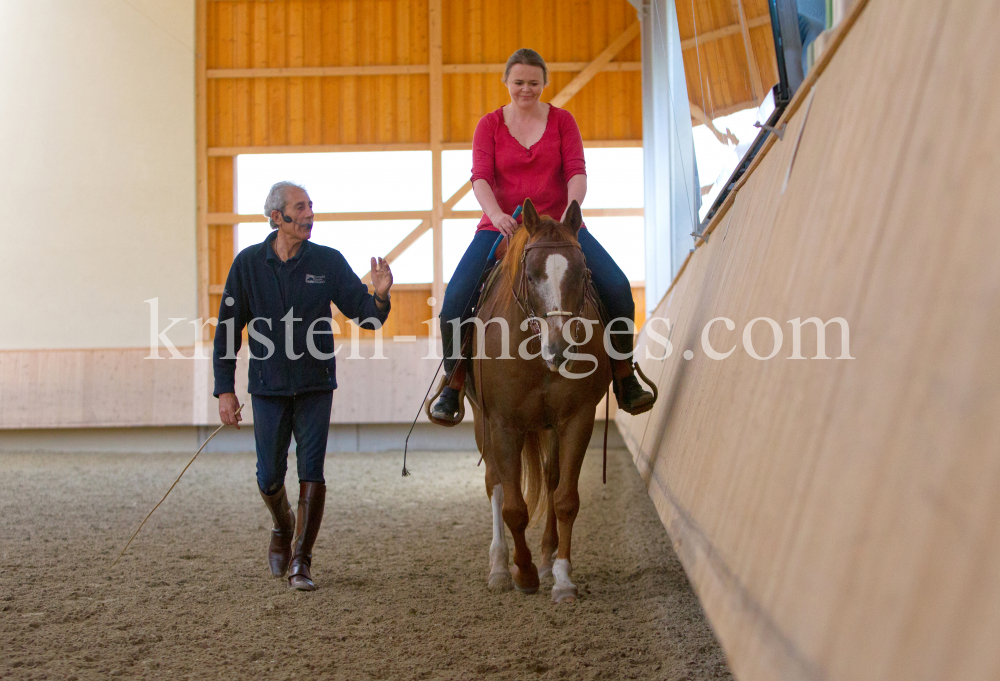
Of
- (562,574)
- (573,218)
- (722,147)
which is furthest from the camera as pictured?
(722,147)

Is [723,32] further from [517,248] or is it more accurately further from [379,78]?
[379,78]

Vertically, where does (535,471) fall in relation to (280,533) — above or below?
above

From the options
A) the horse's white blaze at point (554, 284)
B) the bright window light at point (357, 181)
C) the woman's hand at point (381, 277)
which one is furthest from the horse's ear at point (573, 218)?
the bright window light at point (357, 181)

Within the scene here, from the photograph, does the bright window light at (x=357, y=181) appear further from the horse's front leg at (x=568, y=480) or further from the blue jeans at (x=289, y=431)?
the horse's front leg at (x=568, y=480)

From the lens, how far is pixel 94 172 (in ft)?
46.6

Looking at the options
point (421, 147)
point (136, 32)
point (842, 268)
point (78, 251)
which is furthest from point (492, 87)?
point (842, 268)

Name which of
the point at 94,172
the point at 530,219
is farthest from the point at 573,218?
the point at 94,172

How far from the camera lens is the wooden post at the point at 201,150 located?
1452cm

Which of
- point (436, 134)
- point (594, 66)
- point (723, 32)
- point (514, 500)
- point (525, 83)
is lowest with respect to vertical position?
point (514, 500)

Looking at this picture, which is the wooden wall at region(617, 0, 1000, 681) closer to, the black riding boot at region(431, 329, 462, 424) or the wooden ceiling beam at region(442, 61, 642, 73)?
the black riding boot at region(431, 329, 462, 424)

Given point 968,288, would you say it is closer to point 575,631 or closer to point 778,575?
point 778,575

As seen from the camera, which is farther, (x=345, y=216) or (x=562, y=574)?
(x=345, y=216)

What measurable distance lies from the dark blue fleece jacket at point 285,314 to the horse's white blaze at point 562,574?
1.55 m

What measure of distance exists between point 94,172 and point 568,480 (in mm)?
12780
